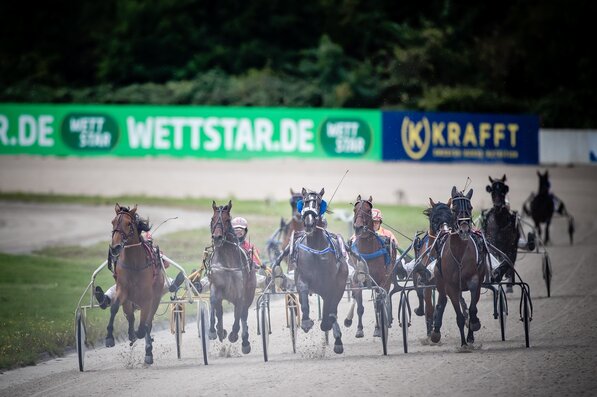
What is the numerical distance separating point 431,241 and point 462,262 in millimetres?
1232

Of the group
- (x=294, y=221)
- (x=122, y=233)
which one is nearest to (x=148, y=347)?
(x=122, y=233)

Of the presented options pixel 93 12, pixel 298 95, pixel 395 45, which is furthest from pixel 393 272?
pixel 93 12

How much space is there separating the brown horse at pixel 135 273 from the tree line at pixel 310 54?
27.7 m

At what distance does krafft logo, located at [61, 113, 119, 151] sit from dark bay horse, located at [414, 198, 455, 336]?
71.5 feet

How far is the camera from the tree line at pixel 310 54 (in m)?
41.1

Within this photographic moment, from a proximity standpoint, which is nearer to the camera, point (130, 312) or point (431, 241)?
point (130, 312)

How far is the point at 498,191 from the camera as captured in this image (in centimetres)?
1473

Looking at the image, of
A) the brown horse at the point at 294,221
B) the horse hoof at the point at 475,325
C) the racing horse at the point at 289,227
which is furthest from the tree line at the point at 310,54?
the horse hoof at the point at 475,325

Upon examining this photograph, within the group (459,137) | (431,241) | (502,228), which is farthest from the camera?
(459,137)

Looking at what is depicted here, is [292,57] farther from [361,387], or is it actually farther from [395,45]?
[361,387]

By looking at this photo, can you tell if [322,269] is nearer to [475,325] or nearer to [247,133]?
[475,325]

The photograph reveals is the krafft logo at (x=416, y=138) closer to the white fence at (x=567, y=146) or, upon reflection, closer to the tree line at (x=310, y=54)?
the white fence at (x=567, y=146)

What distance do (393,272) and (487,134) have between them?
2225cm

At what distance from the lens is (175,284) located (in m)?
11.8
